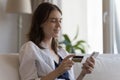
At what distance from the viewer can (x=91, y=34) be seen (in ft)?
11.8

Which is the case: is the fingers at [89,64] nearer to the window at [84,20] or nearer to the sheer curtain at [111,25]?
the sheer curtain at [111,25]

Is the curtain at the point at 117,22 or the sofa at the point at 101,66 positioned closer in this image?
the sofa at the point at 101,66

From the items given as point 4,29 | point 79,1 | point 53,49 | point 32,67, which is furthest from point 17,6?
point 32,67

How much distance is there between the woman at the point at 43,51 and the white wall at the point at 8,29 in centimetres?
137

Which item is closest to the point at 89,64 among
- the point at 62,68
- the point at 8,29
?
the point at 62,68

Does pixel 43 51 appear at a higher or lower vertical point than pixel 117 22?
lower

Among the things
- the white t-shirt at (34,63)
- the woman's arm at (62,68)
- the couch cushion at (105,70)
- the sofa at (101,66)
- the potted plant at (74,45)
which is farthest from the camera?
the potted plant at (74,45)

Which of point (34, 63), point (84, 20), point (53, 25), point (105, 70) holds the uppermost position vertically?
point (84, 20)

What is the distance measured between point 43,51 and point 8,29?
62.5 inches

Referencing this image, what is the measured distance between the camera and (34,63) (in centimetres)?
174

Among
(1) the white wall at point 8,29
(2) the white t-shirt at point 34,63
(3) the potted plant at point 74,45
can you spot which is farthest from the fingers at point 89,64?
(1) the white wall at point 8,29

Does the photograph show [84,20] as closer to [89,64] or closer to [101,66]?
[101,66]

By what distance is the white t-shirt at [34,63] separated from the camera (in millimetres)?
1729

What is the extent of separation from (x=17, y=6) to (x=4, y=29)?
392mm
